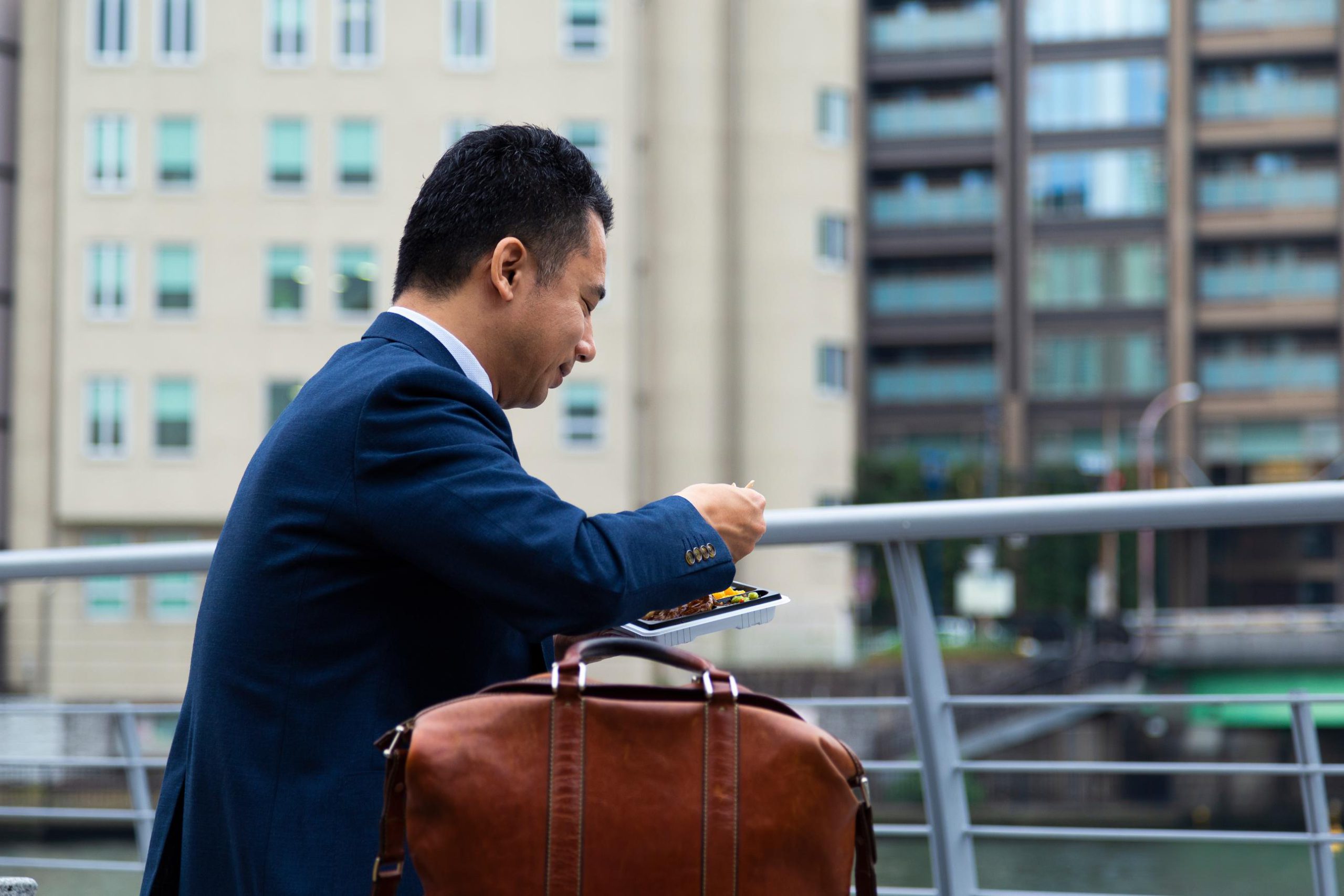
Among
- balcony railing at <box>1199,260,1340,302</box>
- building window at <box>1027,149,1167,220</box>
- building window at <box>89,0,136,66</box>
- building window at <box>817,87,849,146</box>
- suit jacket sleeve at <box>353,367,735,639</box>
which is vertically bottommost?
suit jacket sleeve at <box>353,367,735,639</box>

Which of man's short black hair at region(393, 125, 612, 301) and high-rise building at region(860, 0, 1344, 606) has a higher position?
high-rise building at region(860, 0, 1344, 606)

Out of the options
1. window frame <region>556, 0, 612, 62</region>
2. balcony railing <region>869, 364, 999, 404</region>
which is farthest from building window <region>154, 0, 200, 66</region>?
balcony railing <region>869, 364, 999, 404</region>

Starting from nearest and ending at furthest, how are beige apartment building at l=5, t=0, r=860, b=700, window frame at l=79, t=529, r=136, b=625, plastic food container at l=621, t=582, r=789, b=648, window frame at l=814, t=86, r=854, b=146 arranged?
1. plastic food container at l=621, t=582, r=789, b=648
2. window frame at l=79, t=529, r=136, b=625
3. beige apartment building at l=5, t=0, r=860, b=700
4. window frame at l=814, t=86, r=854, b=146

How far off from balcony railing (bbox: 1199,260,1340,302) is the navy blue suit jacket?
56.9m

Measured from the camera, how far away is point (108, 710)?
3.50 meters

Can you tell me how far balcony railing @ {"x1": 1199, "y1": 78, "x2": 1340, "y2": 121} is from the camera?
177 feet

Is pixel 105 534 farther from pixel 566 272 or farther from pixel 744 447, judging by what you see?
pixel 566 272

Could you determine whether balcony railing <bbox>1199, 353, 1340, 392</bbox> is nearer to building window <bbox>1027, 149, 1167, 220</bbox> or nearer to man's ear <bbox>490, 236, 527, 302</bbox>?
building window <bbox>1027, 149, 1167, 220</bbox>

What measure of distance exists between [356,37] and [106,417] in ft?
28.5

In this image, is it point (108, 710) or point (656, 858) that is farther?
point (108, 710)

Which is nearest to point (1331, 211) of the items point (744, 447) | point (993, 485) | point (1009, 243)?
point (1009, 243)

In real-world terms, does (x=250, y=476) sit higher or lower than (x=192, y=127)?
lower

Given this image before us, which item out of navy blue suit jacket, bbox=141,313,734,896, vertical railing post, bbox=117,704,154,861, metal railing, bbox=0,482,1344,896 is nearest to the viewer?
navy blue suit jacket, bbox=141,313,734,896

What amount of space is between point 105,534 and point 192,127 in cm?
799
